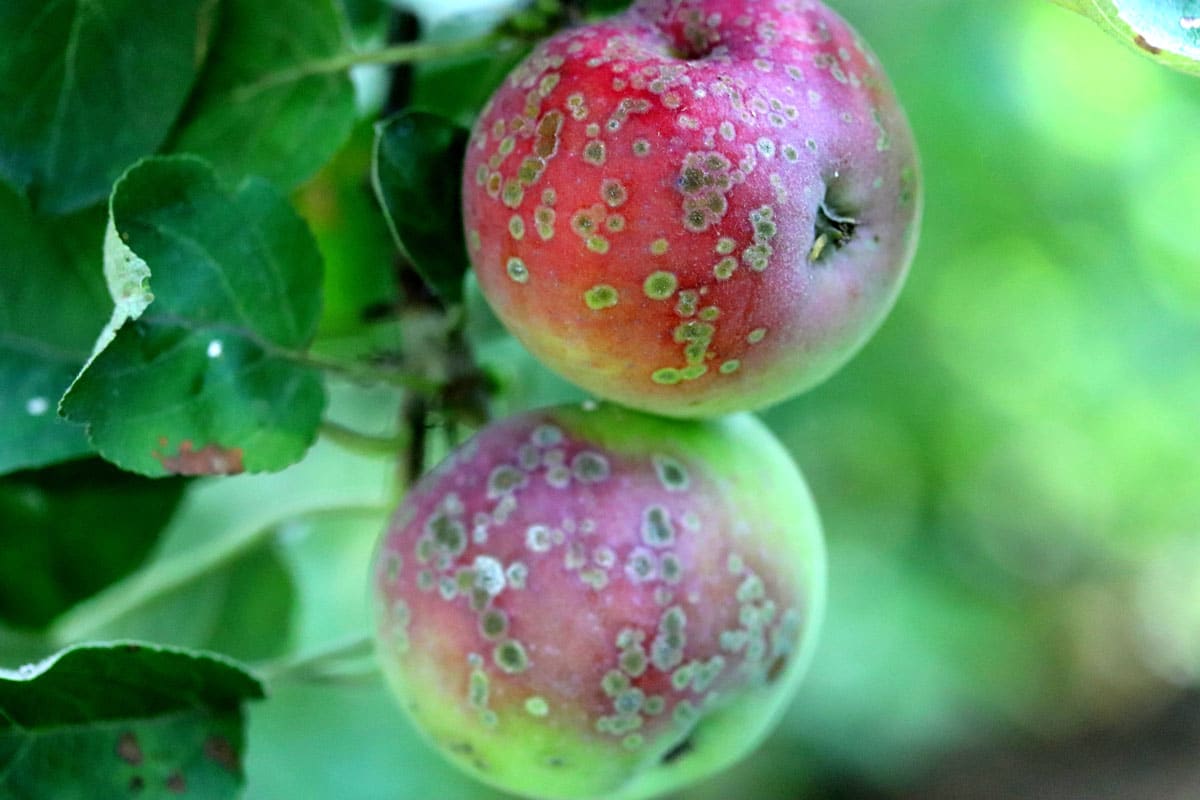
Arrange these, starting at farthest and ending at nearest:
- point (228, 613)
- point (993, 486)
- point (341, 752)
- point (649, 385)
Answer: point (993, 486) → point (341, 752) → point (228, 613) → point (649, 385)

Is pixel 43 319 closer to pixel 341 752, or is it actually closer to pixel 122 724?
pixel 122 724

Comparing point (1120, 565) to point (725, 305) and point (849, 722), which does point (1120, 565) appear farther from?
point (725, 305)

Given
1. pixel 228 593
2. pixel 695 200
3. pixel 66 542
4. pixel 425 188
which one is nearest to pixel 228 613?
pixel 228 593

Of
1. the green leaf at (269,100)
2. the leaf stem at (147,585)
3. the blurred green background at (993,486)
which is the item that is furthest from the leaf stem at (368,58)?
the blurred green background at (993,486)

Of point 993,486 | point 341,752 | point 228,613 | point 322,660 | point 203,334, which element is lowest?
point 341,752

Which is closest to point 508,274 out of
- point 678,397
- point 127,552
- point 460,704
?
point 678,397

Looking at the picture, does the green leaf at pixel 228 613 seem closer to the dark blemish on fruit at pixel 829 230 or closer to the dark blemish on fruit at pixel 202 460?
the dark blemish on fruit at pixel 202 460
